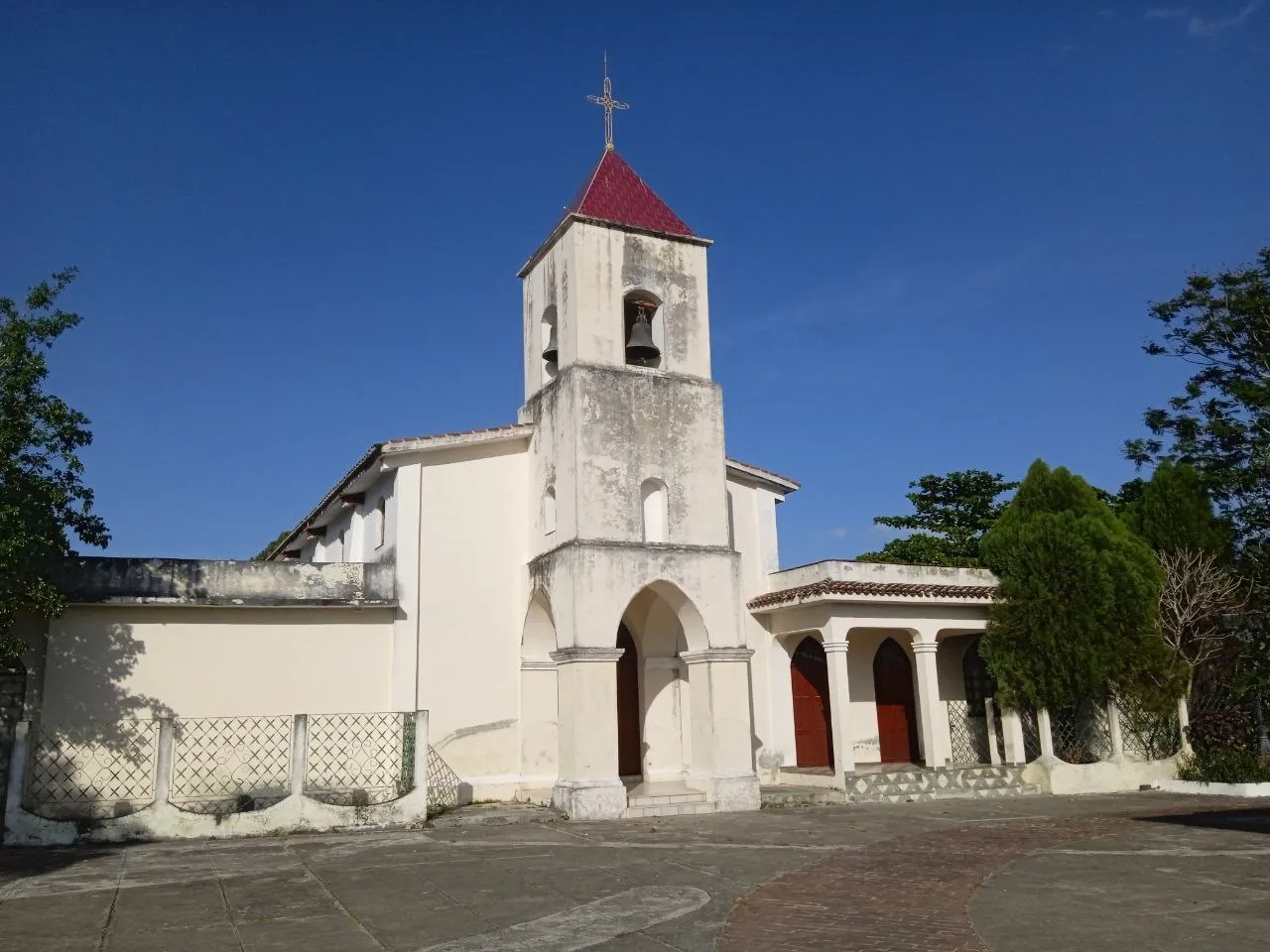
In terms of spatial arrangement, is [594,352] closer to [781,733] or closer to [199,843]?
[781,733]

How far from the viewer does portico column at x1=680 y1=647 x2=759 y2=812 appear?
54.7 ft

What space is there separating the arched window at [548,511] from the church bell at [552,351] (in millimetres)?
2676

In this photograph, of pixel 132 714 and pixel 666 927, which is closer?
pixel 666 927

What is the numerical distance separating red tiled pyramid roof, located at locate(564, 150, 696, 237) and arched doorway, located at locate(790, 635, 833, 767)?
29.3ft

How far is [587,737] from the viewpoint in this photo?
16.0 metres

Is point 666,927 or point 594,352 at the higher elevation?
point 594,352

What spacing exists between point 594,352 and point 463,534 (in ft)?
13.2

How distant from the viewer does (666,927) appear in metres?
8.43

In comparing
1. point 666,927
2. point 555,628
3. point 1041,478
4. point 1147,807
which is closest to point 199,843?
point 555,628

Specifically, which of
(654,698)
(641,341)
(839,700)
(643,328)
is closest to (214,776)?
(654,698)

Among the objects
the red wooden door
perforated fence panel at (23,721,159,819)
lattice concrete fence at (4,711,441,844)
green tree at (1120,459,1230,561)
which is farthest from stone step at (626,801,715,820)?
green tree at (1120,459,1230,561)

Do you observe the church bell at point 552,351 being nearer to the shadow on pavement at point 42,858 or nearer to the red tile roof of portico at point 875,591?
the red tile roof of portico at point 875,591

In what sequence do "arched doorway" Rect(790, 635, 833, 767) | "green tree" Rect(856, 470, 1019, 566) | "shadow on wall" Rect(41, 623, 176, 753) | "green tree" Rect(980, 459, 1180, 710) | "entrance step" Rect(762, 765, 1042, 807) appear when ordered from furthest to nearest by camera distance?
"green tree" Rect(856, 470, 1019, 566) → "arched doorway" Rect(790, 635, 833, 767) → "green tree" Rect(980, 459, 1180, 710) → "entrance step" Rect(762, 765, 1042, 807) → "shadow on wall" Rect(41, 623, 176, 753)

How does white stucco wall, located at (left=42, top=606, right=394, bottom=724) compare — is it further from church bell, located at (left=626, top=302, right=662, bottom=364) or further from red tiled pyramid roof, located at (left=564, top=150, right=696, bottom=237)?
red tiled pyramid roof, located at (left=564, top=150, right=696, bottom=237)
